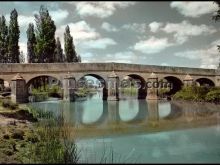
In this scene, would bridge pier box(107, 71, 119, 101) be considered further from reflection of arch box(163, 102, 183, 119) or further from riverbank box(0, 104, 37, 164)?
riverbank box(0, 104, 37, 164)

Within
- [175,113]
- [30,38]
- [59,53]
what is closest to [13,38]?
[30,38]

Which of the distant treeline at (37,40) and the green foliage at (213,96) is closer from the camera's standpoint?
the green foliage at (213,96)

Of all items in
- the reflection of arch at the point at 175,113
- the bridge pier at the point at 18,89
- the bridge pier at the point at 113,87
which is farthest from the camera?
the bridge pier at the point at 113,87

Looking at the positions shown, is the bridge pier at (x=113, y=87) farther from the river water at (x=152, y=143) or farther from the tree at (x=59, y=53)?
the river water at (x=152, y=143)

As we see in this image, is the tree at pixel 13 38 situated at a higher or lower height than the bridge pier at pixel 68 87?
higher

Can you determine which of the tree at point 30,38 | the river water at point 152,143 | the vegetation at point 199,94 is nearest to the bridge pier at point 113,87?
the vegetation at point 199,94

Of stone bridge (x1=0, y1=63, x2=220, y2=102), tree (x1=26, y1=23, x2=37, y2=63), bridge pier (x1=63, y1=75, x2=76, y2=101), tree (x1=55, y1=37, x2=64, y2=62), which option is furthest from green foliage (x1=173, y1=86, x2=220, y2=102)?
tree (x1=55, y1=37, x2=64, y2=62)

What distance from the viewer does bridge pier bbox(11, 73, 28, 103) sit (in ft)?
123

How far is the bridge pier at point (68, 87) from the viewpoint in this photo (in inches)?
1571

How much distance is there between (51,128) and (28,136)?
3038 mm

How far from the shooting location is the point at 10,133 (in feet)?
44.4

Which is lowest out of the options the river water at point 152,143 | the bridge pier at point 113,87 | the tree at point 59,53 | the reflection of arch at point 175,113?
the river water at point 152,143

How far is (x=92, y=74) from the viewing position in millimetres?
42844

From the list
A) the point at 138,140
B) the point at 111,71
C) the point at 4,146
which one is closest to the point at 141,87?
the point at 111,71
